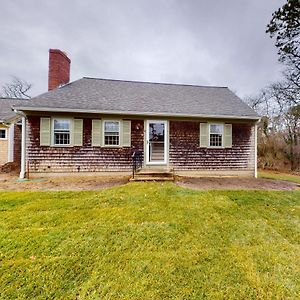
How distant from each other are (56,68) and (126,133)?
5.67 metres

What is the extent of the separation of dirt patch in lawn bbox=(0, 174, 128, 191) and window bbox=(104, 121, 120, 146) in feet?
5.24

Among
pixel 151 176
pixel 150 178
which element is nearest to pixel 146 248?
pixel 150 178

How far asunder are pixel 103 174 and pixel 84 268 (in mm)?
5831

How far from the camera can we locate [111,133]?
807 centimetres

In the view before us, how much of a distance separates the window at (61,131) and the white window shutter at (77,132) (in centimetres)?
25

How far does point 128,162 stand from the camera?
8.21 meters

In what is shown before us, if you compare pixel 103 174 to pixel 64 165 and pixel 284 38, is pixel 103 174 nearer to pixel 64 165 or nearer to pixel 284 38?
pixel 64 165

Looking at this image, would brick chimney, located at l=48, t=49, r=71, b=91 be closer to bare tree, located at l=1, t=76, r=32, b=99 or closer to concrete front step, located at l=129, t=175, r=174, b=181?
concrete front step, located at l=129, t=175, r=174, b=181

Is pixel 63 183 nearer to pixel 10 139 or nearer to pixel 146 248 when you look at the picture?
pixel 146 248

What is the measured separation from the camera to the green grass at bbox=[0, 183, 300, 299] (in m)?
2.05

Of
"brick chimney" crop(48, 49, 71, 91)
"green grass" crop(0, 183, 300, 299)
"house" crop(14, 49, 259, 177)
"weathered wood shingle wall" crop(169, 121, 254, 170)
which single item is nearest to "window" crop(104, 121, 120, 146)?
"house" crop(14, 49, 259, 177)

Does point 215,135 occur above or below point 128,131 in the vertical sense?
below

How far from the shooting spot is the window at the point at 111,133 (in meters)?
8.02

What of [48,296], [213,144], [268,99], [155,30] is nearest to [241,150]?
[213,144]
